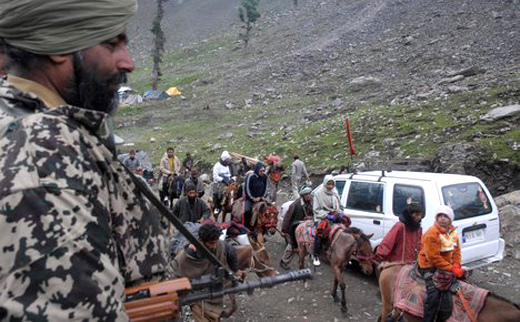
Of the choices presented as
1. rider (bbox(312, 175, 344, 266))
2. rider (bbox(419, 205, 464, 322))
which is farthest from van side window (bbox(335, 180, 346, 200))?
rider (bbox(419, 205, 464, 322))

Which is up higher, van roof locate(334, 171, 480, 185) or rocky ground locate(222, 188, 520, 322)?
van roof locate(334, 171, 480, 185)

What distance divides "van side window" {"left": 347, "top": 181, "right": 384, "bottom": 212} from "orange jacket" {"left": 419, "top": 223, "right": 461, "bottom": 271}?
262cm

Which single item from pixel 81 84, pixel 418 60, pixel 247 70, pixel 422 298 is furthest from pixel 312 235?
pixel 247 70

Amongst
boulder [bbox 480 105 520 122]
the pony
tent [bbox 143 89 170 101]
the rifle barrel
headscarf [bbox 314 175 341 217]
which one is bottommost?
headscarf [bbox 314 175 341 217]

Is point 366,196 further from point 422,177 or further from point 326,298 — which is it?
point 326,298

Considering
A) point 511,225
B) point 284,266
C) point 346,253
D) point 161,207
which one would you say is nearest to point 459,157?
point 511,225

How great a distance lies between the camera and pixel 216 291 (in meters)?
1.80

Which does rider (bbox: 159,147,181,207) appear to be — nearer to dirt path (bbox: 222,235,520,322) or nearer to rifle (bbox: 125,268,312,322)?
dirt path (bbox: 222,235,520,322)

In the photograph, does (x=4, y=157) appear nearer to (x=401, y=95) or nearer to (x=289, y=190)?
(x=289, y=190)

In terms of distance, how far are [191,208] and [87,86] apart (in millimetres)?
7519

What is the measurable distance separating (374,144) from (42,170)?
15.1m

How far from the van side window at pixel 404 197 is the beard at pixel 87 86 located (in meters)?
6.68

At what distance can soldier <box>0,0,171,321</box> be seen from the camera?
2.80ft

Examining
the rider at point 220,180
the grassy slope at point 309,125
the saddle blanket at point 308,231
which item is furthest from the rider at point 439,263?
the grassy slope at point 309,125
